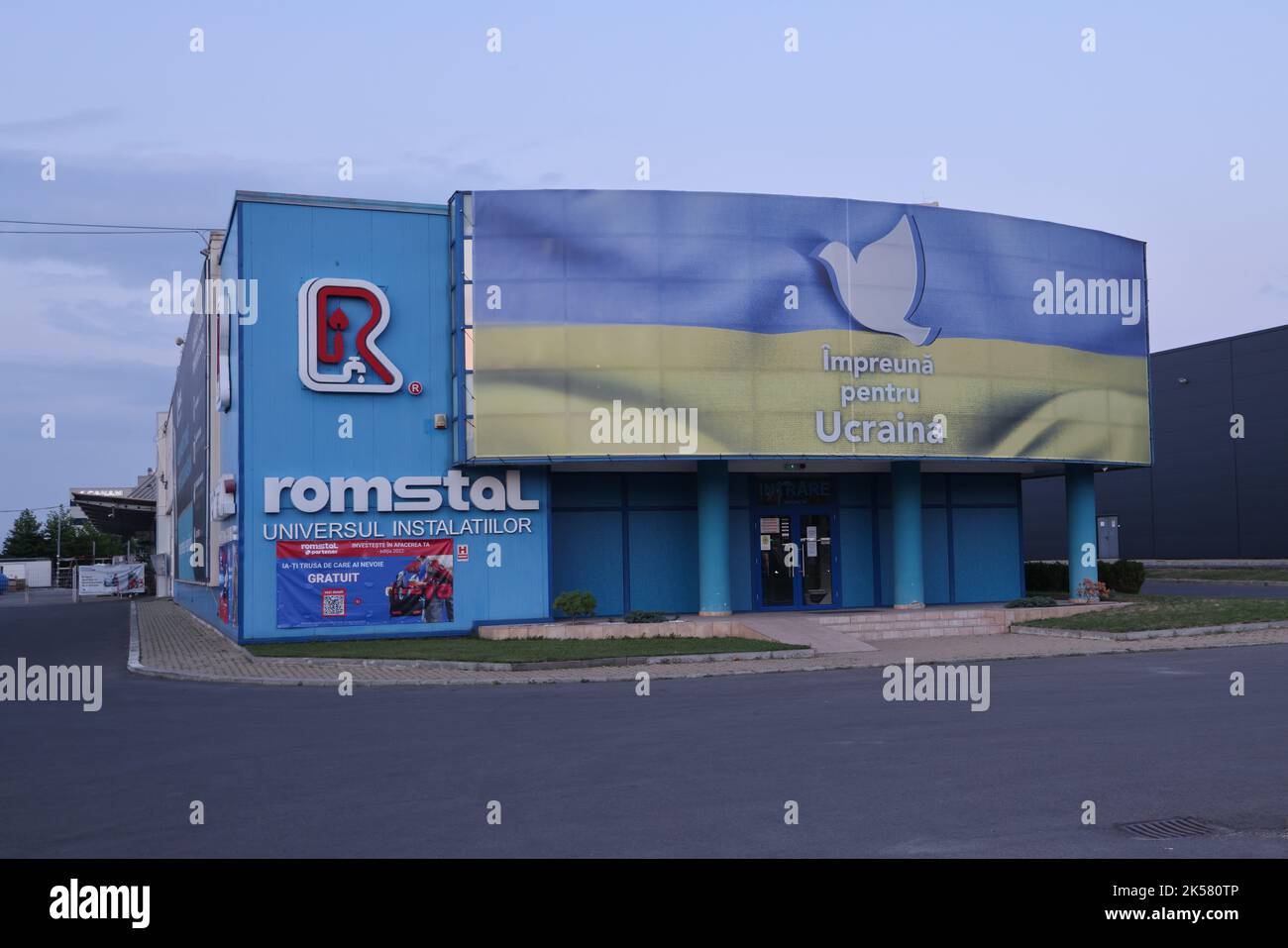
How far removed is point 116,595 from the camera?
6594cm

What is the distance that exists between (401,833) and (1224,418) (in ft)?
182

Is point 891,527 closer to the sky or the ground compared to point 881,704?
closer to the sky

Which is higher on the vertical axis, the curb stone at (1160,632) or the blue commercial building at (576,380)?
the blue commercial building at (576,380)

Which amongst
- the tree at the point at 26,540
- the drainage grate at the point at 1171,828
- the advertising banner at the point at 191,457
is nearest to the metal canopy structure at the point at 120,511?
the advertising banner at the point at 191,457

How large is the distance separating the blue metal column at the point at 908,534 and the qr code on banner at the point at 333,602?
12845mm

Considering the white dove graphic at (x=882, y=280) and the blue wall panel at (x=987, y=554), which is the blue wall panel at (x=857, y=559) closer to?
the blue wall panel at (x=987, y=554)

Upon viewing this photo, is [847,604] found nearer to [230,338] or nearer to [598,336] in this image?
[598,336]

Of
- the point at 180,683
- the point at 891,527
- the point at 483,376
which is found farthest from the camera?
the point at 891,527

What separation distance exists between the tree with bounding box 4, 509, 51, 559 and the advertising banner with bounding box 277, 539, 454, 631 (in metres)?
121

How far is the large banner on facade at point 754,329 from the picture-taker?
25.9 meters

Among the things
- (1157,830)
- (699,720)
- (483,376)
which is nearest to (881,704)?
(699,720)

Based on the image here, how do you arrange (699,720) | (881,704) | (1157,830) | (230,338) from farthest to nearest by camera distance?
1. (230,338)
2. (881,704)
3. (699,720)
4. (1157,830)

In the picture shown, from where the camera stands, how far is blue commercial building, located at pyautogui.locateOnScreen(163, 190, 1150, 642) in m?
25.6

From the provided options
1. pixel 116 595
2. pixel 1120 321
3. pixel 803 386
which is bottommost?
pixel 116 595
